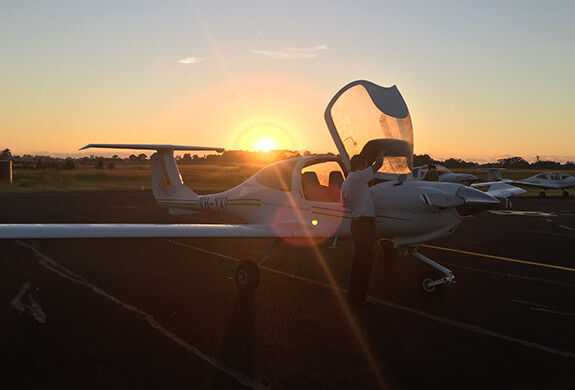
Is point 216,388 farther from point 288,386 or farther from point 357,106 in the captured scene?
point 357,106

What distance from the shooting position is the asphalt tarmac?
163 inches

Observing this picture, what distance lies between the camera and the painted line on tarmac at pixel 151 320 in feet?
13.2

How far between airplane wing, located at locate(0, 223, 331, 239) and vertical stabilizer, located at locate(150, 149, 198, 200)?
164 inches

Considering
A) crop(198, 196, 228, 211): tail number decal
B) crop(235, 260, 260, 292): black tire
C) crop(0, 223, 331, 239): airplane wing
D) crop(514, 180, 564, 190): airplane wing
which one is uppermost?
crop(514, 180, 564, 190): airplane wing

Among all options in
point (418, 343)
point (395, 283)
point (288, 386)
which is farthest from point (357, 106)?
point (288, 386)

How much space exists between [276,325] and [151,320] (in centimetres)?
165

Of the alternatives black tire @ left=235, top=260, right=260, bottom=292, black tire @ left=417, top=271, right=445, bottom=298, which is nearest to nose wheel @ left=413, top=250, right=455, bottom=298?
black tire @ left=417, top=271, right=445, bottom=298

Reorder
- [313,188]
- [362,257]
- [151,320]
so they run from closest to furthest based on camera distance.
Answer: [151,320], [362,257], [313,188]

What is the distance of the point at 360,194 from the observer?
20.5ft

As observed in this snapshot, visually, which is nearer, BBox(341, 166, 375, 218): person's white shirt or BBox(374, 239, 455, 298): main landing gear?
BBox(341, 166, 375, 218): person's white shirt

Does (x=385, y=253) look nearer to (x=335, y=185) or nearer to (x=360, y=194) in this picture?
(x=335, y=185)

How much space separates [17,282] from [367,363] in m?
6.22

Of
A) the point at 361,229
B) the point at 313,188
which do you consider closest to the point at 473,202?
the point at 361,229

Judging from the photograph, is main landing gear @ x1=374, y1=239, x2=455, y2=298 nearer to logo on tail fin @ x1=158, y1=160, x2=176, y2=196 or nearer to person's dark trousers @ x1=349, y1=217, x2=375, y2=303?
person's dark trousers @ x1=349, y1=217, x2=375, y2=303
